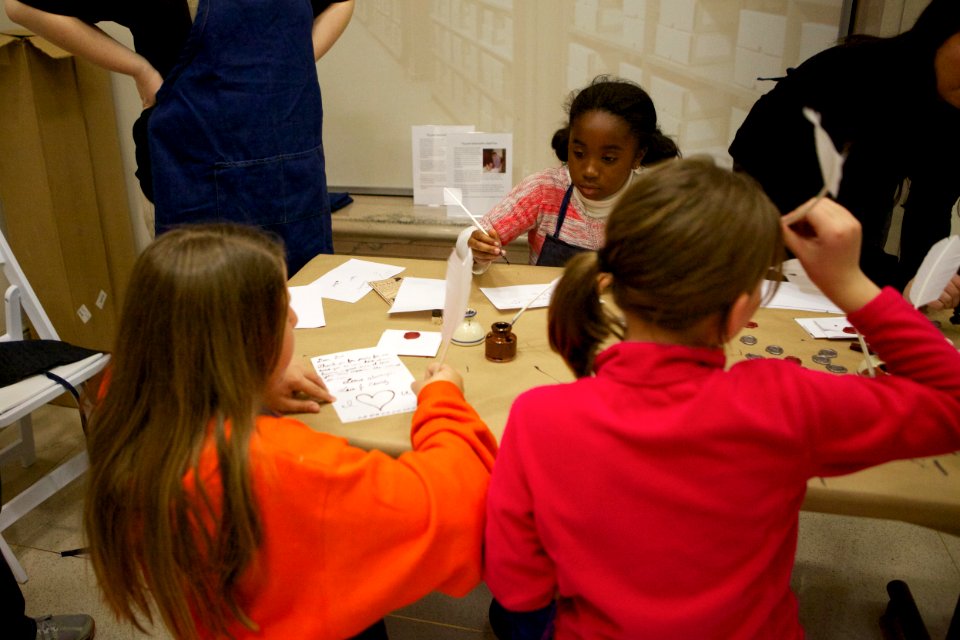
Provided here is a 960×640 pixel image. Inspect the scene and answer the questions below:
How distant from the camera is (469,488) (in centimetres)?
98

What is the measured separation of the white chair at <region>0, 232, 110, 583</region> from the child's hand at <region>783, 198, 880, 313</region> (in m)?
1.42

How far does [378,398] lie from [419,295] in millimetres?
493

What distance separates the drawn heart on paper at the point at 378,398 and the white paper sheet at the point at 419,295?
357 millimetres

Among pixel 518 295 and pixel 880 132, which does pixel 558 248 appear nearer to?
pixel 518 295

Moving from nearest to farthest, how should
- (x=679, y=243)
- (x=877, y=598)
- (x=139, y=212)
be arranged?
1. (x=679, y=243)
2. (x=877, y=598)
3. (x=139, y=212)

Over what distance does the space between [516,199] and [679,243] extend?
4.20 feet

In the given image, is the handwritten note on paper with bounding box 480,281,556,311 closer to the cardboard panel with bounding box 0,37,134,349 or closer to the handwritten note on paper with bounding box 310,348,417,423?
the handwritten note on paper with bounding box 310,348,417,423

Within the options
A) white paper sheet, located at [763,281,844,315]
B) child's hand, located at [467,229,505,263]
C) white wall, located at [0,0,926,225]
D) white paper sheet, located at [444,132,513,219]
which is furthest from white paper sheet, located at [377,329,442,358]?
white wall, located at [0,0,926,225]

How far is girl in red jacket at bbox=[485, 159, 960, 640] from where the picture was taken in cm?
79

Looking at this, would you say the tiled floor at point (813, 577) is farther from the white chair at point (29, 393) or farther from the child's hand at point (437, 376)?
the child's hand at point (437, 376)

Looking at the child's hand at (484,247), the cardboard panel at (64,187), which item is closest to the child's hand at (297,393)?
the child's hand at (484,247)

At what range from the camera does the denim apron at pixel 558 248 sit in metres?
2.03

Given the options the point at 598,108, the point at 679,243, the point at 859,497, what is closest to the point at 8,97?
the point at 598,108

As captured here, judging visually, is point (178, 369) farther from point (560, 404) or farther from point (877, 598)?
point (877, 598)
